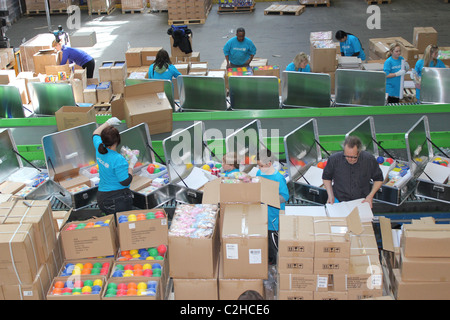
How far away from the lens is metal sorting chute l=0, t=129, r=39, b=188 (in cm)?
584

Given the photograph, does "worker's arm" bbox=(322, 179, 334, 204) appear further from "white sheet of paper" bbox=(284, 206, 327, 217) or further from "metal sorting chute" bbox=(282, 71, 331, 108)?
"metal sorting chute" bbox=(282, 71, 331, 108)

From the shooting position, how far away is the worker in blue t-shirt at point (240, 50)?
9.55 metres

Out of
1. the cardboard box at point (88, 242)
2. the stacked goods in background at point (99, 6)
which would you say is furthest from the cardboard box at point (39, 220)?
the stacked goods in background at point (99, 6)

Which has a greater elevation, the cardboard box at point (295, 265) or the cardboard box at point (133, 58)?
the cardboard box at point (133, 58)

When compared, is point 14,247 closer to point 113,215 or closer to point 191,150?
point 113,215

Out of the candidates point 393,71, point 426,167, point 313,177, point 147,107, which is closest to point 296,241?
point 313,177

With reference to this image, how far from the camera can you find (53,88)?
7.41 metres

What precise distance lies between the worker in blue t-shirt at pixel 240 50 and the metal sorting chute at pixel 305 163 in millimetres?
4026

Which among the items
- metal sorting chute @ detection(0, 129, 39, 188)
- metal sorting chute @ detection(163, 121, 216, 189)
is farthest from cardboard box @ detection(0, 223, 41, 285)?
metal sorting chute @ detection(0, 129, 39, 188)

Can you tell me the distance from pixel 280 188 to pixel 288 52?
9213mm

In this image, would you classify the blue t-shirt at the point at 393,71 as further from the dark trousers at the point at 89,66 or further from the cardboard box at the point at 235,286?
the dark trousers at the point at 89,66

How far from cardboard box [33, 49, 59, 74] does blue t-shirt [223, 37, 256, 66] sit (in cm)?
325
